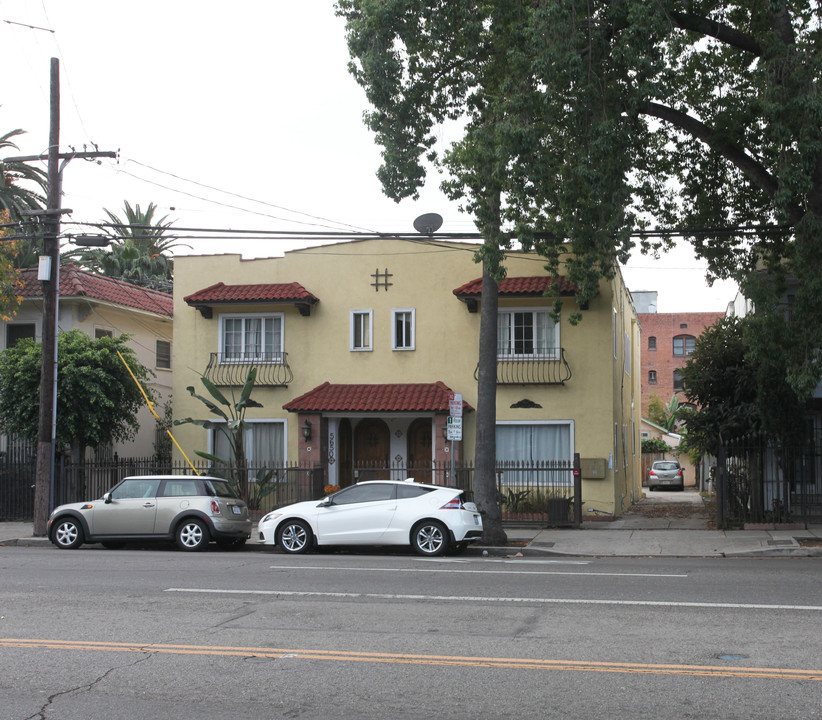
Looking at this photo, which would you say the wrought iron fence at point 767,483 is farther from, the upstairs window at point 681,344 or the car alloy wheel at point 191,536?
the upstairs window at point 681,344

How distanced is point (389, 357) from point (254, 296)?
3.99 meters

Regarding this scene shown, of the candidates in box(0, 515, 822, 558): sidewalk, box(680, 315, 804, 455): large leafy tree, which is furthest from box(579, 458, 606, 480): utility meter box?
box(680, 315, 804, 455): large leafy tree

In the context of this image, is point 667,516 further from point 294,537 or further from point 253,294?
point 253,294

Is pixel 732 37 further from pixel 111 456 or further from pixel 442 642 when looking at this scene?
pixel 111 456

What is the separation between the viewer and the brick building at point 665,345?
7225 centimetres

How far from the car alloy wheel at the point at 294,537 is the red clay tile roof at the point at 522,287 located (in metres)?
8.59

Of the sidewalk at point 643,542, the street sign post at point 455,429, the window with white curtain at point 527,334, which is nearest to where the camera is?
the sidewalk at point 643,542

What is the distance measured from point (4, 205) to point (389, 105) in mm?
18664

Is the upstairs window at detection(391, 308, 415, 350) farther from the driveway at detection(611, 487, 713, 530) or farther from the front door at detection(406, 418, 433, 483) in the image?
the driveway at detection(611, 487, 713, 530)

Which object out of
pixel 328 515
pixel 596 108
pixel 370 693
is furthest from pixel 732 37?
A: pixel 370 693

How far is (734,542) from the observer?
1742 cm

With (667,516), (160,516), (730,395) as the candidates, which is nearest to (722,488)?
(730,395)

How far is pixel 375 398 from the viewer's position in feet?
76.2

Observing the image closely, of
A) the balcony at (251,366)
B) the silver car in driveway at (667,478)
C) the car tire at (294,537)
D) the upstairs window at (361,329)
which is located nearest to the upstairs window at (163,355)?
the balcony at (251,366)
